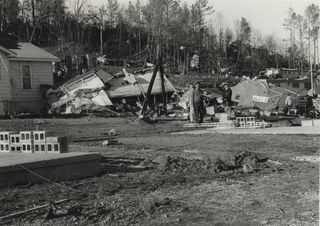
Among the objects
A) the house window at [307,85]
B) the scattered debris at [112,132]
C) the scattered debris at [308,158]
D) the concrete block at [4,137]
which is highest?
the house window at [307,85]

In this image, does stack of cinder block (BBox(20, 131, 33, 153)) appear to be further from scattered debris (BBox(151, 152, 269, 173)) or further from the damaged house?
the damaged house

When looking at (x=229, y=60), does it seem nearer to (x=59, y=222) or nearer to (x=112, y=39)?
(x=112, y=39)

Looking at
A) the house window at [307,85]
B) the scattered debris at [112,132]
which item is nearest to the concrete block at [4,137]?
the scattered debris at [112,132]

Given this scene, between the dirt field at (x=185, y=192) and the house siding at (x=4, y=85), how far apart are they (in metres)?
15.7

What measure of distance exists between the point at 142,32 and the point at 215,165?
2435 inches

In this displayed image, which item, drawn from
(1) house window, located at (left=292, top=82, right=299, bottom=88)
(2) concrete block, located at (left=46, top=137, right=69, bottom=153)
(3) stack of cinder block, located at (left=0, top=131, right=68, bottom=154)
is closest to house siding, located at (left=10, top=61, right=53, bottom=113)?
(3) stack of cinder block, located at (left=0, top=131, right=68, bottom=154)

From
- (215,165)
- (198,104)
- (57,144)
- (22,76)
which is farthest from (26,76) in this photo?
(215,165)

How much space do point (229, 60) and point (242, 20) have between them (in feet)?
40.6

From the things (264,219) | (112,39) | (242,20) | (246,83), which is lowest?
(264,219)

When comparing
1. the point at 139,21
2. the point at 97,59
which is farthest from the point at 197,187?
the point at 139,21

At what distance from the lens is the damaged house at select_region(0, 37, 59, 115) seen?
2816cm

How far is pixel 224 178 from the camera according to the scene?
8.98 meters

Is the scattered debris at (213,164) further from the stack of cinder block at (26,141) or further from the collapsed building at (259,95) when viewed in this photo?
the collapsed building at (259,95)

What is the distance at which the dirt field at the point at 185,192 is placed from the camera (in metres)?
6.25
